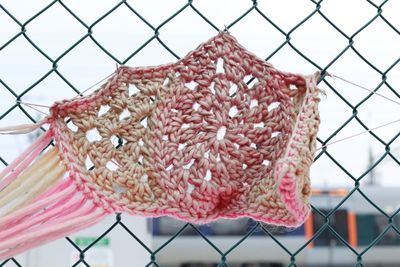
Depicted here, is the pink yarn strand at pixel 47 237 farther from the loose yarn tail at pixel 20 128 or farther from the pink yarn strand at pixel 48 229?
the loose yarn tail at pixel 20 128

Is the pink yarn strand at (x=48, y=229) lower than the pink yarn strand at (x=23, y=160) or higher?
lower

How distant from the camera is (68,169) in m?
0.85

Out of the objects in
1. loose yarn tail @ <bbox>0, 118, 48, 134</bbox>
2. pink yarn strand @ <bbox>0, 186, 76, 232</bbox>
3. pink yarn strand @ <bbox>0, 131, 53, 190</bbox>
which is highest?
loose yarn tail @ <bbox>0, 118, 48, 134</bbox>

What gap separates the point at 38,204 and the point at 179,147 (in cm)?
20

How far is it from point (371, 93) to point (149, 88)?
0.40 m

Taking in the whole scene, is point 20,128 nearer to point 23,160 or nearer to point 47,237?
point 23,160

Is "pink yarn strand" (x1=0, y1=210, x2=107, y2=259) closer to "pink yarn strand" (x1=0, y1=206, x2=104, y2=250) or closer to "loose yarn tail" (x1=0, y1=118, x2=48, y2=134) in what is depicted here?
"pink yarn strand" (x1=0, y1=206, x2=104, y2=250)

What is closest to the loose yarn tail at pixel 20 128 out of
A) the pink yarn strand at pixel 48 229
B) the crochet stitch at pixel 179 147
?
the crochet stitch at pixel 179 147

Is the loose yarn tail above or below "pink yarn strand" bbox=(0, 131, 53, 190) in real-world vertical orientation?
above

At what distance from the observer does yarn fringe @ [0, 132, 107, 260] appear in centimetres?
79

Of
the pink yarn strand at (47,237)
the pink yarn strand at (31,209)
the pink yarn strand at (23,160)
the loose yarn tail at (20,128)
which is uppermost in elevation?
the loose yarn tail at (20,128)

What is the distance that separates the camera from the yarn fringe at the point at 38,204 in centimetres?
79

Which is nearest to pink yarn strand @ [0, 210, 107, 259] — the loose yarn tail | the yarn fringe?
the yarn fringe

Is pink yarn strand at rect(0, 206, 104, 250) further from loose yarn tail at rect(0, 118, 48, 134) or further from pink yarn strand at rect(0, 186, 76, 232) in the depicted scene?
loose yarn tail at rect(0, 118, 48, 134)
